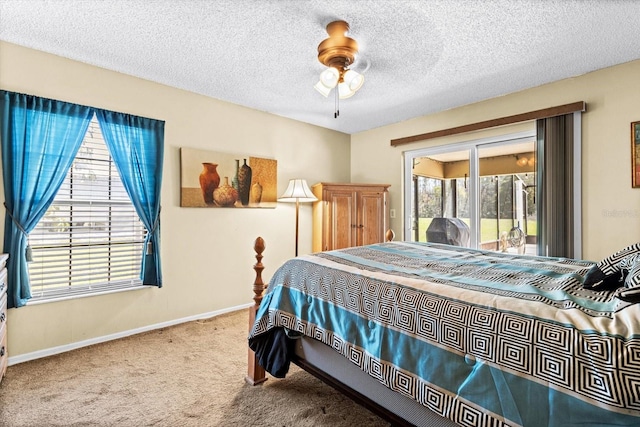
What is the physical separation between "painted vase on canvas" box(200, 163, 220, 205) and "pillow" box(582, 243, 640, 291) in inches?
129

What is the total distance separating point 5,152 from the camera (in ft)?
→ 7.86

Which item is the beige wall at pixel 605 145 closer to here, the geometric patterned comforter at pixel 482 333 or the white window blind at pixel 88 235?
the geometric patterned comforter at pixel 482 333

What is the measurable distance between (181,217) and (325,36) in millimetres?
2278

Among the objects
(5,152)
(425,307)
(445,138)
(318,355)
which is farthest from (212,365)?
(445,138)

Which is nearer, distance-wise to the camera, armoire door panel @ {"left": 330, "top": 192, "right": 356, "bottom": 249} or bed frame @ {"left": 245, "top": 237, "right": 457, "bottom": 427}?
bed frame @ {"left": 245, "top": 237, "right": 457, "bottom": 427}

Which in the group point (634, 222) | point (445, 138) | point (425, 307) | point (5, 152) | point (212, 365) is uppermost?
point (445, 138)

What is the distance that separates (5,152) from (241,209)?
208 centimetres

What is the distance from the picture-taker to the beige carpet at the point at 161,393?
1798 mm

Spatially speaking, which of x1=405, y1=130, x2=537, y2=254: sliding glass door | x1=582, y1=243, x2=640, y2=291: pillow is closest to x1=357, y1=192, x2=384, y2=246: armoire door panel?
x1=405, y1=130, x2=537, y2=254: sliding glass door

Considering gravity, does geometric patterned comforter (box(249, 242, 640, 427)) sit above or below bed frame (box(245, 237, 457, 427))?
above

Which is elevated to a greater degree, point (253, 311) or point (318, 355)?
point (253, 311)

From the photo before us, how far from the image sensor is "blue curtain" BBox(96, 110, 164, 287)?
2908 mm

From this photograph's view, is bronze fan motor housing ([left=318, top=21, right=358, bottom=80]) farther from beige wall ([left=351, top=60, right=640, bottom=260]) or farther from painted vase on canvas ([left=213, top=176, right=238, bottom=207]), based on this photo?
beige wall ([left=351, top=60, right=640, bottom=260])

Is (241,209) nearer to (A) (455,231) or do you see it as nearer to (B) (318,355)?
(B) (318,355)
